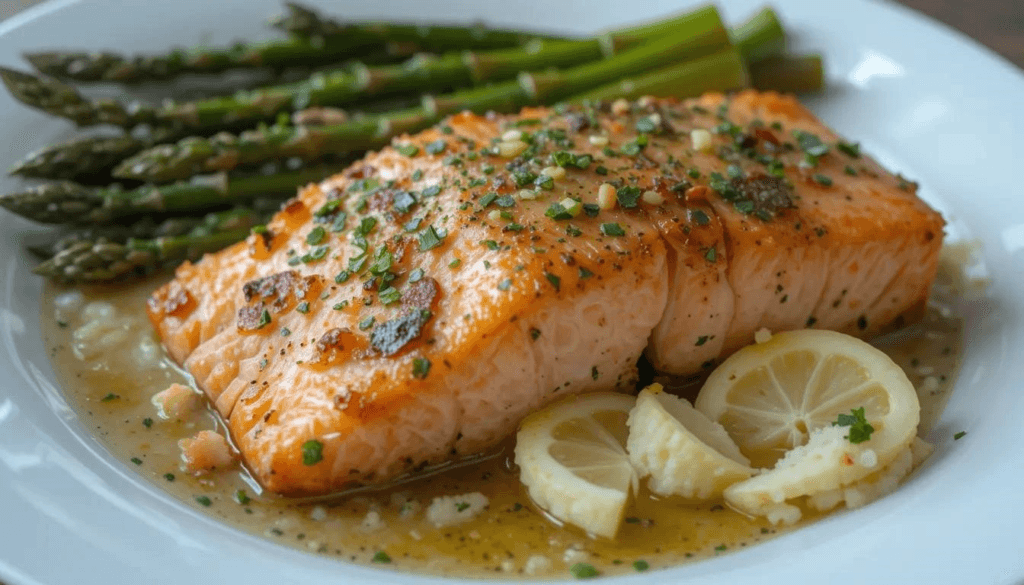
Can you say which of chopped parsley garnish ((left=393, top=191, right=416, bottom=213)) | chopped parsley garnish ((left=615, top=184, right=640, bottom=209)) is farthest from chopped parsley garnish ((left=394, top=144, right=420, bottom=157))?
chopped parsley garnish ((left=615, top=184, right=640, bottom=209))

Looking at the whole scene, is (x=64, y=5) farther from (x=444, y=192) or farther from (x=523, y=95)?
(x=444, y=192)

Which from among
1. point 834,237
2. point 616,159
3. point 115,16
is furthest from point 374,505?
point 115,16

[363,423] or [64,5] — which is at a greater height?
[64,5]

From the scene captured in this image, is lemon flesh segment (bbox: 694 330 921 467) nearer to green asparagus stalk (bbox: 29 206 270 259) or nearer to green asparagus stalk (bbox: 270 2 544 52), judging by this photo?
green asparagus stalk (bbox: 29 206 270 259)

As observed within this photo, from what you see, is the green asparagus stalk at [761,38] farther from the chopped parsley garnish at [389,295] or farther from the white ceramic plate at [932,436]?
the chopped parsley garnish at [389,295]

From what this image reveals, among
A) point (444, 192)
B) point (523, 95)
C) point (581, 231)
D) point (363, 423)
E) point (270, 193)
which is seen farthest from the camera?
point (523, 95)

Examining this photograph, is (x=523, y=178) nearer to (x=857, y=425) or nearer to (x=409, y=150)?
(x=409, y=150)

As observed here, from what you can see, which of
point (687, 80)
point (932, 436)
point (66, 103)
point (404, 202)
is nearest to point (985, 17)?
point (687, 80)
